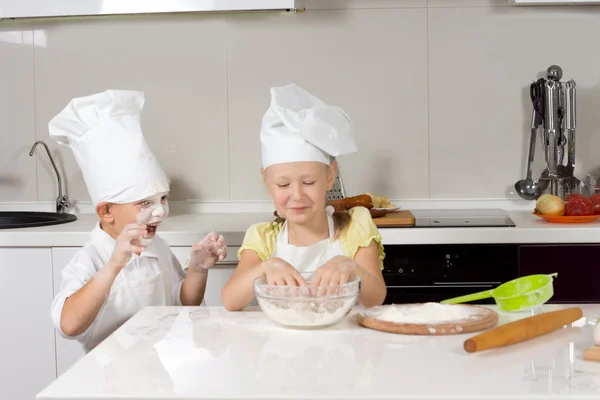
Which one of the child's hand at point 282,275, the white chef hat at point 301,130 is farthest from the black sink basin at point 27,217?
the child's hand at point 282,275

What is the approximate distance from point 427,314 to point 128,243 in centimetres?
59

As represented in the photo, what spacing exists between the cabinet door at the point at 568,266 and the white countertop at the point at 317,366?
0.93 metres

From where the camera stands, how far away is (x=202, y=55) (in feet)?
9.11

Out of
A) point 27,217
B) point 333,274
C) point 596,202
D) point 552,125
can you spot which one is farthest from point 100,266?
point 552,125

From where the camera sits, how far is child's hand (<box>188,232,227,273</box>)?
168 centimetres

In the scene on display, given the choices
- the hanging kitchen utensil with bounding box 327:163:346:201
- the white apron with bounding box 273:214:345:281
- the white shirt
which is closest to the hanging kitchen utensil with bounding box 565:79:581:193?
the hanging kitchen utensil with bounding box 327:163:346:201

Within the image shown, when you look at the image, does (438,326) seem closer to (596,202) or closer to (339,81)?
(596,202)

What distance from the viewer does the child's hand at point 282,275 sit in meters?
1.33

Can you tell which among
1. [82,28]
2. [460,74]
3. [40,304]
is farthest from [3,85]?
[460,74]

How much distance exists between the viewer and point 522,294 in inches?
53.2

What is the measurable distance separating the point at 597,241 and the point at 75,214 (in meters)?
1.76

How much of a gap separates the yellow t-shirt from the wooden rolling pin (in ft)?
1.85

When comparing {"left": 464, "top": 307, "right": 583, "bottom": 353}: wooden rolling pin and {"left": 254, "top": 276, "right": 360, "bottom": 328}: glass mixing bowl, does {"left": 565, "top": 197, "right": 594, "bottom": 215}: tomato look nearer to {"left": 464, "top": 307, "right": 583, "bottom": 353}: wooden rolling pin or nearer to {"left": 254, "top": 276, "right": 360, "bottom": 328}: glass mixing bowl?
{"left": 464, "top": 307, "right": 583, "bottom": 353}: wooden rolling pin

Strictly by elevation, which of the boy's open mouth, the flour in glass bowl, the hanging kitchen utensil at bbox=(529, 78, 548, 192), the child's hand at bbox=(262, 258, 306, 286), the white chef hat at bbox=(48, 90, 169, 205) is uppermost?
the hanging kitchen utensil at bbox=(529, 78, 548, 192)
